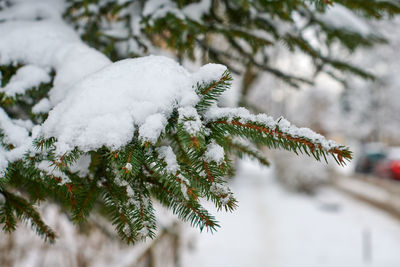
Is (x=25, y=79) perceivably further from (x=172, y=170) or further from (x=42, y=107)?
(x=172, y=170)

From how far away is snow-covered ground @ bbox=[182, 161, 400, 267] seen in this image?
5.57 meters

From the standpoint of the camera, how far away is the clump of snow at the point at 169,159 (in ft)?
2.49

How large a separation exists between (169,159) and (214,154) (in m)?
0.13

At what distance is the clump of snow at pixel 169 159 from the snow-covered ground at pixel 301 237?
368cm

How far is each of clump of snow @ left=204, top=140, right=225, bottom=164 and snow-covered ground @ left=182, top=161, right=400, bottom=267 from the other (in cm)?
367

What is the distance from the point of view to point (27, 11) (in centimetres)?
157

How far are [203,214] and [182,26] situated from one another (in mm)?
994

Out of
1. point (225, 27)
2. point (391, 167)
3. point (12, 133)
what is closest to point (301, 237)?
point (391, 167)

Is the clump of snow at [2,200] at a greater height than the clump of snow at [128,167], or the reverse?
the clump of snow at [128,167]

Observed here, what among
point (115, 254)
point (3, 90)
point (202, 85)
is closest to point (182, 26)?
point (202, 85)

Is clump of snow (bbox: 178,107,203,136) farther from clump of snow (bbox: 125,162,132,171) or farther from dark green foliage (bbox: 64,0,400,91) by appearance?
dark green foliage (bbox: 64,0,400,91)

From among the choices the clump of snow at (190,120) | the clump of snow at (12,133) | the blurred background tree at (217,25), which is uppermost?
the blurred background tree at (217,25)

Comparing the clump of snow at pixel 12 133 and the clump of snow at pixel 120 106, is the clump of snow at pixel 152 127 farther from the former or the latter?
the clump of snow at pixel 12 133

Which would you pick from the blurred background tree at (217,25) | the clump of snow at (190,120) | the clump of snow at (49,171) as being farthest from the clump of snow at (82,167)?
the blurred background tree at (217,25)
